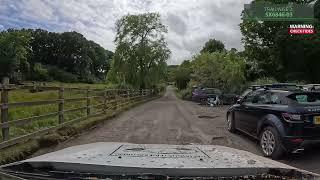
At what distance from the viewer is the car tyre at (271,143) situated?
8.41m

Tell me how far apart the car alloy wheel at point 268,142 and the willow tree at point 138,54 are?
40.0 meters

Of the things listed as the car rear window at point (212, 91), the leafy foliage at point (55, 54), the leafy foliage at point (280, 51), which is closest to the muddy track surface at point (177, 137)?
the car rear window at point (212, 91)

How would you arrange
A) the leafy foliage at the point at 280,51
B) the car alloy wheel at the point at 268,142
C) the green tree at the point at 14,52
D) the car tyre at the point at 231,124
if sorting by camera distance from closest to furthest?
the car alloy wheel at the point at 268,142 < the car tyre at the point at 231,124 < the leafy foliage at the point at 280,51 < the green tree at the point at 14,52

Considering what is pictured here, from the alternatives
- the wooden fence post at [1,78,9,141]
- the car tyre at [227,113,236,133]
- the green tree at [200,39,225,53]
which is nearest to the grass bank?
the wooden fence post at [1,78,9,141]

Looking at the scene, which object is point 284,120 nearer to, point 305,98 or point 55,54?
point 305,98

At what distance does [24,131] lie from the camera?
394 inches

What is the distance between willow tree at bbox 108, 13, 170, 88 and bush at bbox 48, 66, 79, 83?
51771 millimetres

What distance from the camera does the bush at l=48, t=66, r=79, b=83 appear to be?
330 feet

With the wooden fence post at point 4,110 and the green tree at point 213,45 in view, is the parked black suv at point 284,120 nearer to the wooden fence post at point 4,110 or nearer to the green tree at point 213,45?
the wooden fence post at point 4,110

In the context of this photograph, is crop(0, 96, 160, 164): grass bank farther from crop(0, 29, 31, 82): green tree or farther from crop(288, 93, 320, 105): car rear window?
crop(0, 29, 31, 82): green tree

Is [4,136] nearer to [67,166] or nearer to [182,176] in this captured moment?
[67,166]

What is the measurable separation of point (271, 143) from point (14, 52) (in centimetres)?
8818

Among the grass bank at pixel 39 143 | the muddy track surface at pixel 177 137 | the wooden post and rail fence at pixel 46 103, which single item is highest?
the wooden post and rail fence at pixel 46 103

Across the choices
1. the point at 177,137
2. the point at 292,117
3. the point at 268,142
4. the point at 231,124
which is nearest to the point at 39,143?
the point at 177,137
